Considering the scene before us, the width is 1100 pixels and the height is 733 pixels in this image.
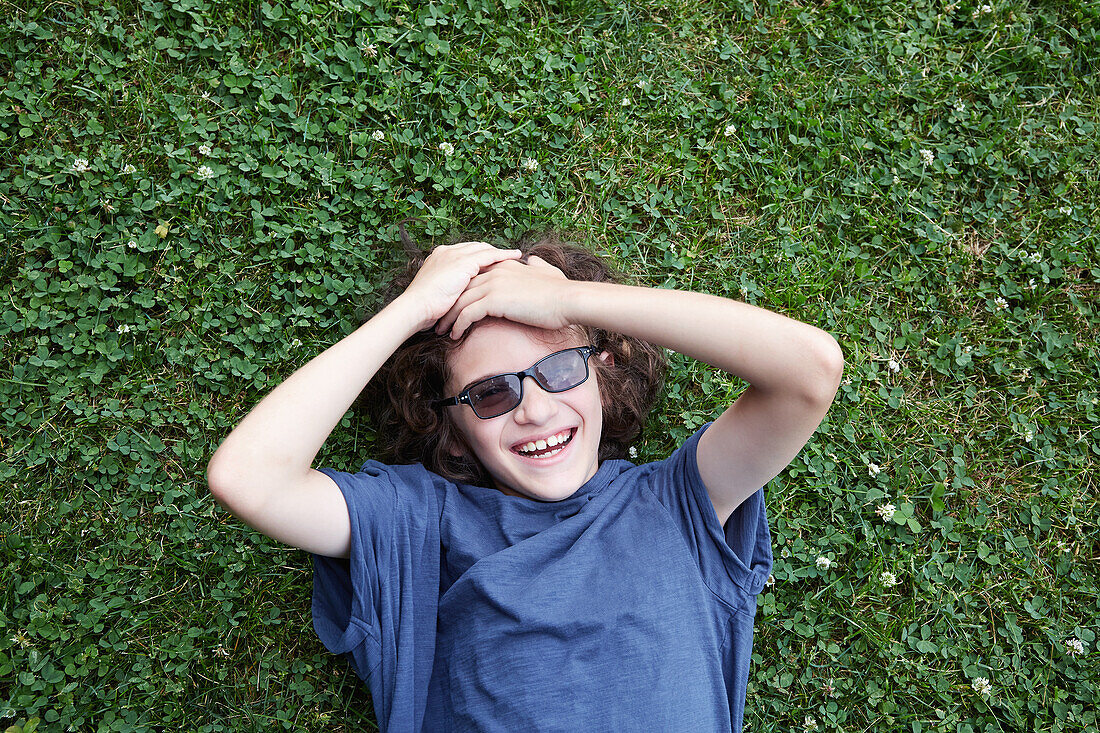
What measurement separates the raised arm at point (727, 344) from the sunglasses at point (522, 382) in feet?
0.51

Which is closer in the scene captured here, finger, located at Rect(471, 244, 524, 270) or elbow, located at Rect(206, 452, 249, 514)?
elbow, located at Rect(206, 452, 249, 514)

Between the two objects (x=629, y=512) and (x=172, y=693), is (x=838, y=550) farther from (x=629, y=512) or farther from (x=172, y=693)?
(x=172, y=693)

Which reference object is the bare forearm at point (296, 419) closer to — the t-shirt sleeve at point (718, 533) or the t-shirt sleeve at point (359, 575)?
the t-shirt sleeve at point (359, 575)

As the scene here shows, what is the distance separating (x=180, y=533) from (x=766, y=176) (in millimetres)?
3255

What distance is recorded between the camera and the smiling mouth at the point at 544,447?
3061mm

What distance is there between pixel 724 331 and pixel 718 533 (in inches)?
31.6

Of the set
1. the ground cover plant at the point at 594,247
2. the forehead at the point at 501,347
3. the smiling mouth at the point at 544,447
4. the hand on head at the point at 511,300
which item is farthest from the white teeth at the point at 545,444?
the ground cover plant at the point at 594,247

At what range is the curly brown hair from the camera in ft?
11.0

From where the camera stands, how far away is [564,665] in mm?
2828

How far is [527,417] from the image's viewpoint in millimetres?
2963

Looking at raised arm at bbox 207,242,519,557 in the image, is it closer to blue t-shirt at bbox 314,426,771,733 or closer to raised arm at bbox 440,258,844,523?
blue t-shirt at bbox 314,426,771,733

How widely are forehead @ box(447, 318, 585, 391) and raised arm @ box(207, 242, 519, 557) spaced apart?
0.82ft

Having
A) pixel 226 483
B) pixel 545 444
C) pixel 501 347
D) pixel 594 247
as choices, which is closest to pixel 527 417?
pixel 545 444

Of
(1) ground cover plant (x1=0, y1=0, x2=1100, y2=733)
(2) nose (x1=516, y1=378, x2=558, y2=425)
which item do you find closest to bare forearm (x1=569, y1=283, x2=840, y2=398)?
(2) nose (x1=516, y1=378, x2=558, y2=425)
